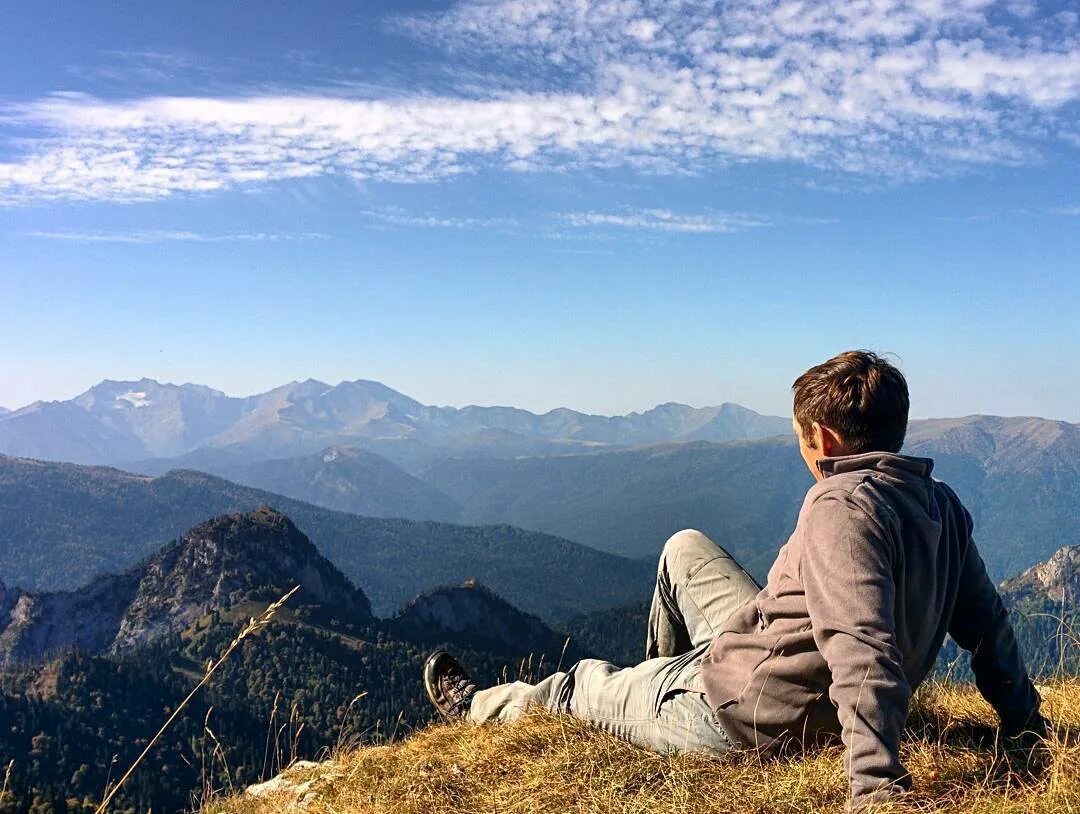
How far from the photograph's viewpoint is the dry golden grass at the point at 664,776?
440 cm

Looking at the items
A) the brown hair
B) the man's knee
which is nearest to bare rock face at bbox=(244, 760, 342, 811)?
the man's knee

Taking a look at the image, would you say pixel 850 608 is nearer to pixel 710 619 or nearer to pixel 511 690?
pixel 710 619

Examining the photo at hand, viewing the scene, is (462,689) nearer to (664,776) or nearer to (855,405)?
(664,776)

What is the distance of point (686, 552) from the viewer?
6344 mm

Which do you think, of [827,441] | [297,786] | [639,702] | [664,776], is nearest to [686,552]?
[639,702]

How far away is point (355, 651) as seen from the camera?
153 metres

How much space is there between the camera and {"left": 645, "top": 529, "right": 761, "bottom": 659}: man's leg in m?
5.98

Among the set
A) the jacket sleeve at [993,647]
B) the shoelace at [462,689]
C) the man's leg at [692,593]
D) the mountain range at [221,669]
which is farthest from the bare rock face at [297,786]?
the mountain range at [221,669]

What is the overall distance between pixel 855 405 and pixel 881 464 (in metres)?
0.35

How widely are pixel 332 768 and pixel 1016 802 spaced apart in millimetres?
5304

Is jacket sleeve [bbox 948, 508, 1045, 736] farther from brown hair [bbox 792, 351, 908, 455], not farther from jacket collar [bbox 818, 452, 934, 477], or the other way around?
brown hair [bbox 792, 351, 908, 455]

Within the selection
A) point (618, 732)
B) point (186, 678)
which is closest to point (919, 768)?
point (618, 732)

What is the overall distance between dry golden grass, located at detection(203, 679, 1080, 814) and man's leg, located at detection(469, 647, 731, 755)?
0.38ft

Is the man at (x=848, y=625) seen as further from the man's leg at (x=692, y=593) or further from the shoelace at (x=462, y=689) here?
the shoelace at (x=462, y=689)
